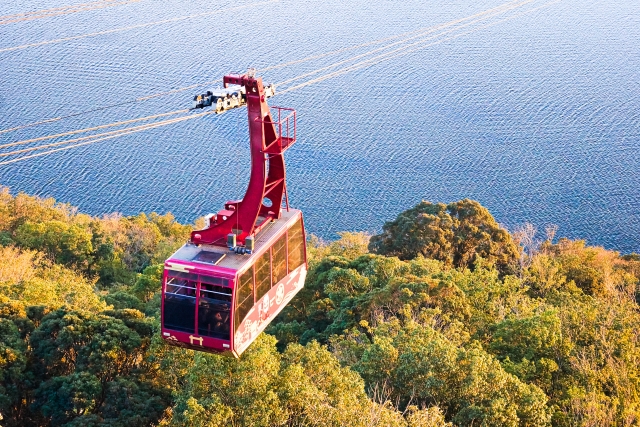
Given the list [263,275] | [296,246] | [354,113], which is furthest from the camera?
[354,113]

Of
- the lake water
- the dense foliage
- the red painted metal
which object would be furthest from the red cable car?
the lake water

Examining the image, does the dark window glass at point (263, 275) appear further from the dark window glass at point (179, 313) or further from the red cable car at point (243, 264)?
the dark window glass at point (179, 313)

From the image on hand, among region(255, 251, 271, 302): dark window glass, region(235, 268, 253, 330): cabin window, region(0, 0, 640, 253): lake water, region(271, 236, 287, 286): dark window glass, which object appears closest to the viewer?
region(235, 268, 253, 330): cabin window

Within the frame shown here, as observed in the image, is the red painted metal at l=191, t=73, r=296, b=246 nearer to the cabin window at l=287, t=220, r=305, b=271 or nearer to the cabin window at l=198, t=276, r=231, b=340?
the cabin window at l=287, t=220, r=305, b=271

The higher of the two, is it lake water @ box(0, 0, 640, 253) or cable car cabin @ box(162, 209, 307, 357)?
cable car cabin @ box(162, 209, 307, 357)

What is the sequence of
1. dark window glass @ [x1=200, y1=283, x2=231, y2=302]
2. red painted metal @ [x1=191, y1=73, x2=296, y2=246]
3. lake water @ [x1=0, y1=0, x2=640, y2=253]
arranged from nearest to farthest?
1. dark window glass @ [x1=200, y1=283, x2=231, y2=302]
2. red painted metal @ [x1=191, y1=73, x2=296, y2=246]
3. lake water @ [x1=0, y1=0, x2=640, y2=253]

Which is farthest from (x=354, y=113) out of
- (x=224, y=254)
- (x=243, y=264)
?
(x=243, y=264)

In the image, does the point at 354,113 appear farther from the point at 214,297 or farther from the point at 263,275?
the point at 214,297

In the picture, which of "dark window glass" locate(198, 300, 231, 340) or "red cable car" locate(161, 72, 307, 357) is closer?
"dark window glass" locate(198, 300, 231, 340)

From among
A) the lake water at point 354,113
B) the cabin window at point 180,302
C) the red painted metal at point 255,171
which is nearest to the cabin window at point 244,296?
the cabin window at point 180,302
